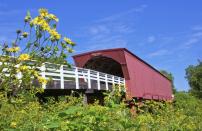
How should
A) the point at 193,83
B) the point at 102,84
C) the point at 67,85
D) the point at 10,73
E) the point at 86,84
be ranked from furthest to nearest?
the point at 193,83 → the point at 102,84 → the point at 86,84 → the point at 67,85 → the point at 10,73

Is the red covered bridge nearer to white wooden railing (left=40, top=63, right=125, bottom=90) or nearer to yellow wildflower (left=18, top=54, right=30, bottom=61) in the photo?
white wooden railing (left=40, top=63, right=125, bottom=90)

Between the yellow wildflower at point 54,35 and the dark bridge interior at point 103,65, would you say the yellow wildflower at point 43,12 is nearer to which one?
the yellow wildflower at point 54,35

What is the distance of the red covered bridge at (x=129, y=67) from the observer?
38.4m

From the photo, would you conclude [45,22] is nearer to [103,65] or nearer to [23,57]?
[23,57]

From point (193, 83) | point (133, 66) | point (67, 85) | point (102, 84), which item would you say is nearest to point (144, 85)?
point (133, 66)

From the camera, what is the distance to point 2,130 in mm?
4902

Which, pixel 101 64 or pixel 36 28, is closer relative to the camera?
pixel 36 28

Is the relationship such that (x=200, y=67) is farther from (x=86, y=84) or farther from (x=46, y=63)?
(x=46, y=63)

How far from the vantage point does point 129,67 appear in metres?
38.8

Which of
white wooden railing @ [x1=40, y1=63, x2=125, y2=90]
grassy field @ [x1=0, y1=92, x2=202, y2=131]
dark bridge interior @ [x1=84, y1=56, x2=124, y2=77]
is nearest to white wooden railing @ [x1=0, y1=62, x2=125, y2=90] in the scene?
white wooden railing @ [x1=40, y1=63, x2=125, y2=90]

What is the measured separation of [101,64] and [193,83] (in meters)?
44.7

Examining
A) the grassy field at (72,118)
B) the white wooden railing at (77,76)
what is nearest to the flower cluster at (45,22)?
the grassy field at (72,118)

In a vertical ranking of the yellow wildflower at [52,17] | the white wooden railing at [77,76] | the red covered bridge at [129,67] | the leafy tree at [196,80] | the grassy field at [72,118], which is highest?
the leafy tree at [196,80]

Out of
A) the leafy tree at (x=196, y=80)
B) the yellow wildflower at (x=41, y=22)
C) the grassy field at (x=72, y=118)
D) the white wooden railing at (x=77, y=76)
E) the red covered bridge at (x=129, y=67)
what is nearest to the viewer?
the grassy field at (x=72, y=118)
